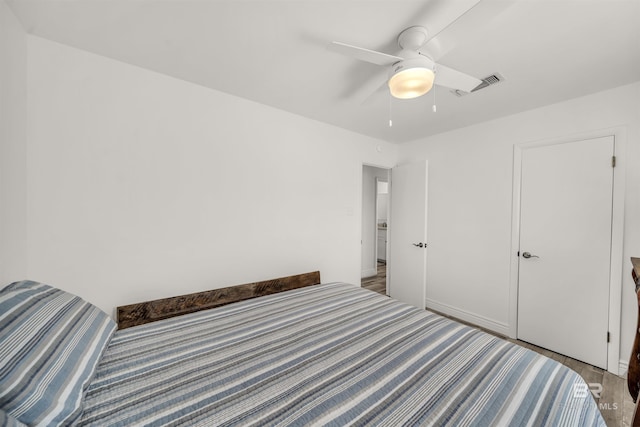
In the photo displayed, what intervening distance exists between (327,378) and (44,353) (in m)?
0.99

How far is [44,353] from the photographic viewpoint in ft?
2.62

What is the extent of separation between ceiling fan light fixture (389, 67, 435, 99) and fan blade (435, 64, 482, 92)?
0.54 feet

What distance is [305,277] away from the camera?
2535mm

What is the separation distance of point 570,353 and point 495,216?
4.61 feet

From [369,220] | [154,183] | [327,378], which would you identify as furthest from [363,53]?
[369,220]

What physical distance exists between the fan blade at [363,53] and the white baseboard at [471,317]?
295cm

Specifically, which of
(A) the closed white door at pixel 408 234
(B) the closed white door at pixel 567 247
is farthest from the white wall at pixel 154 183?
(B) the closed white door at pixel 567 247

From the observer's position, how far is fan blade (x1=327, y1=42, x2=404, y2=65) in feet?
4.09

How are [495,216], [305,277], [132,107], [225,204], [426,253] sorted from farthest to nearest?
1. [426,253]
2. [495,216]
3. [305,277]
4. [225,204]
5. [132,107]

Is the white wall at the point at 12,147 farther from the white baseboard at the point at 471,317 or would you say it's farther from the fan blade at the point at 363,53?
the white baseboard at the point at 471,317

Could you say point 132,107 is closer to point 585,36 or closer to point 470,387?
point 470,387

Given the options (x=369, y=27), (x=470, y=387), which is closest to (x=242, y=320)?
(x=470, y=387)

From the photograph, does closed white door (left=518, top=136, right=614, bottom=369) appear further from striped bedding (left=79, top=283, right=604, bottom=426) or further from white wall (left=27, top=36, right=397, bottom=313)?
white wall (left=27, top=36, right=397, bottom=313)

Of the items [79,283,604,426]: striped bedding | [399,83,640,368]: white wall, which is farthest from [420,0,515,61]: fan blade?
[399,83,640,368]: white wall
